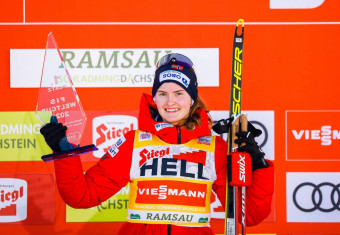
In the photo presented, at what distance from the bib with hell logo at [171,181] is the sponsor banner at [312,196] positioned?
1045 millimetres

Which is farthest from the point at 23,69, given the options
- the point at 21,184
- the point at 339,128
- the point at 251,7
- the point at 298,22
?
the point at 339,128

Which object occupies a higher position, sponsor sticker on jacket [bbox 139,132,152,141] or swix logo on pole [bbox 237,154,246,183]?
sponsor sticker on jacket [bbox 139,132,152,141]

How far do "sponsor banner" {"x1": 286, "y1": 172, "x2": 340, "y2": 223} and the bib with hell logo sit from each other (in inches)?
41.1

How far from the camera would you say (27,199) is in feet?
9.00

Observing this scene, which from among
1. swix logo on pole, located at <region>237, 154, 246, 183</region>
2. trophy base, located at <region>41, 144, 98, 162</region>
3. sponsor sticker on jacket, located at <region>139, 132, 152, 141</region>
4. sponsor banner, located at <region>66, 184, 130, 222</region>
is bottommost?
sponsor banner, located at <region>66, 184, 130, 222</region>

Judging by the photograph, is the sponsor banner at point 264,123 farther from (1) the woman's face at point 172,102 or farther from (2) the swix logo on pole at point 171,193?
(2) the swix logo on pole at point 171,193

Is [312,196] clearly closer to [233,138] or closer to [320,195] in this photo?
[320,195]

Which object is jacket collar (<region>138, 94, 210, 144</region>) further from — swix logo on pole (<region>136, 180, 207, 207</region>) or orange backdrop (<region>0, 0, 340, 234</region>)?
orange backdrop (<region>0, 0, 340, 234</region>)

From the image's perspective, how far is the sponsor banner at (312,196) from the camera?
8.98 feet

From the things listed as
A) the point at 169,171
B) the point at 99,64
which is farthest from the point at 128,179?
the point at 99,64

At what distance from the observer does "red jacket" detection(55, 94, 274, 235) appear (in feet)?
5.82

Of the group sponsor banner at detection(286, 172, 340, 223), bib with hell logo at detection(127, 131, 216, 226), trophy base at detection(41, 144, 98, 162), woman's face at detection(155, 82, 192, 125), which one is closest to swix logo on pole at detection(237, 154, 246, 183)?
bib with hell logo at detection(127, 131, 216, 226)

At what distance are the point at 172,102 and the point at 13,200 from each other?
1.42 m

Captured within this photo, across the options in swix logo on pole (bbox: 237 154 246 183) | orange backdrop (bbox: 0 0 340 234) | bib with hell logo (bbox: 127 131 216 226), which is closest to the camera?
swix logo on pole (bbox: 237 154 246 183)
